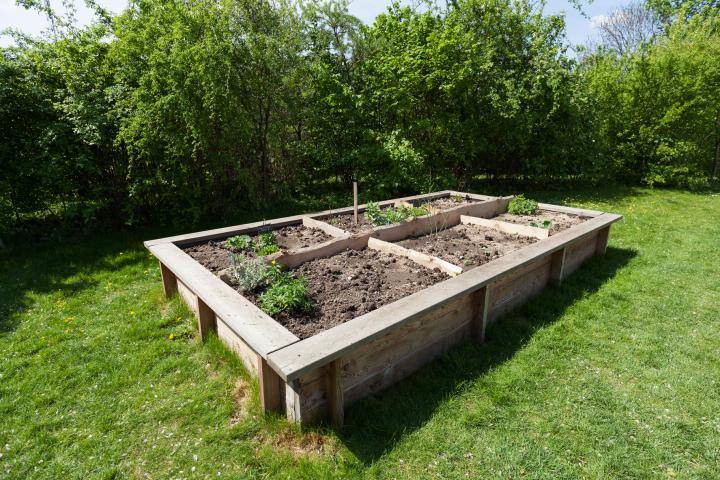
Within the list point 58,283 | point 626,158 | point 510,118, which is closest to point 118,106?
point 58,283

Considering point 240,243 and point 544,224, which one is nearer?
point 240,243

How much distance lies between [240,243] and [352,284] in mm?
1490

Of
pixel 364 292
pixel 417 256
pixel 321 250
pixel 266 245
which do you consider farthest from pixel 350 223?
pixel 364 292

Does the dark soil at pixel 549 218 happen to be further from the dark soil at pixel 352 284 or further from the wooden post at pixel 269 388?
the wooden post at pixel 269 388

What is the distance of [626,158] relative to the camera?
37.3 ft

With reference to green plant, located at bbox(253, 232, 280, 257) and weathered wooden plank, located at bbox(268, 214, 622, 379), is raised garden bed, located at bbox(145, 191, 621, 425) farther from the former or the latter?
green plant, located at bbox(253, 232, 280, 257)

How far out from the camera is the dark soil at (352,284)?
285 cm

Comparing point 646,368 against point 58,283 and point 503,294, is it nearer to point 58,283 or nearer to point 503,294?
point 503,294

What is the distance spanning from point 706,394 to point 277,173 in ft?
24.0

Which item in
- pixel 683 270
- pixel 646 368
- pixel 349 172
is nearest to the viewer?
pixel 646 368

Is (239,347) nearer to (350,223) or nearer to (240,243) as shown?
(240,243)

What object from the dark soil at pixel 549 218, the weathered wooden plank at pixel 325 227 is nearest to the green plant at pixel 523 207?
the dark soil at pixel 549 218

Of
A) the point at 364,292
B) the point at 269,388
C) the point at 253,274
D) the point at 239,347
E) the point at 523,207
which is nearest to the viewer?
the point at 269,388

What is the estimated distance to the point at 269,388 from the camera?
2381mm
